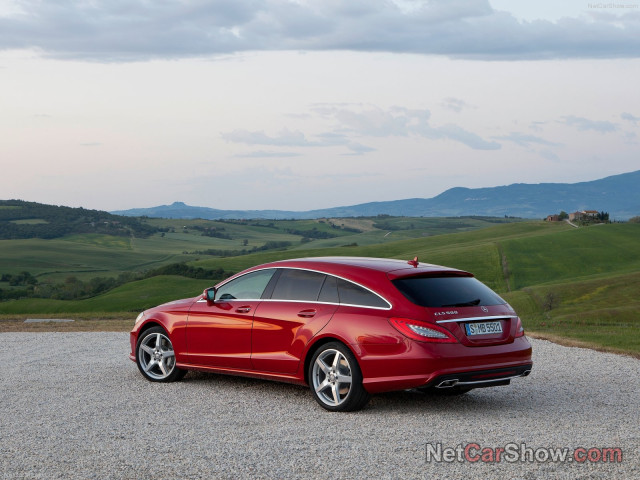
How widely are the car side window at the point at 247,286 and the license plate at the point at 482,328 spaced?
2.63 meters

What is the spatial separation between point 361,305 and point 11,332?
13.5m

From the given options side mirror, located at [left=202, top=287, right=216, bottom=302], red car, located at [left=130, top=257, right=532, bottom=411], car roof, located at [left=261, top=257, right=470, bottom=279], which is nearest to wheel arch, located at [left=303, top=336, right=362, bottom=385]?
red car, located at [left=130, top=257, right=532, bottom=411]

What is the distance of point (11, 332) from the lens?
18953 millimetres

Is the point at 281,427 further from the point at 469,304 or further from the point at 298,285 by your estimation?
the point at 469,304

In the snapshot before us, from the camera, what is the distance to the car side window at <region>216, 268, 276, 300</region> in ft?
30.9

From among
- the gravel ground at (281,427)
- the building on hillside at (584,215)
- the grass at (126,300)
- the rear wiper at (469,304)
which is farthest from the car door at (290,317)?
the building on hillside at (584,215)

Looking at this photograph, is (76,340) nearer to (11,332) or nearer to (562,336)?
(11,332)

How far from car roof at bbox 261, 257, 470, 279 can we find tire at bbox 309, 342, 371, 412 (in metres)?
0.97

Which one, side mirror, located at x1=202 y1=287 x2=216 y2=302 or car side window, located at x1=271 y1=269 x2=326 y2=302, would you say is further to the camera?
side mirror, located at x1=202 y1=287 x2=216 y2=302

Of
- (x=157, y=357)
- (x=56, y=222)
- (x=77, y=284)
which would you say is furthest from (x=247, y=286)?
(x=56, y=222)

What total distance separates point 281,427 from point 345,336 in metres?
1.27

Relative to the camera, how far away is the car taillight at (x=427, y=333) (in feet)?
25.5

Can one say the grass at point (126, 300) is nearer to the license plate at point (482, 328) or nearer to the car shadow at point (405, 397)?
the car shadow at point (405, 397)

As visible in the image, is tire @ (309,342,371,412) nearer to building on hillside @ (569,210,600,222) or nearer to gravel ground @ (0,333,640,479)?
gravel ground @ (0,333,640,479)
